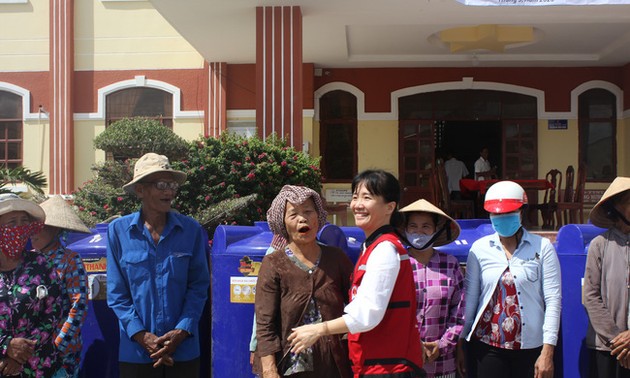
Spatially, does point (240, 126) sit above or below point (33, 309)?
above

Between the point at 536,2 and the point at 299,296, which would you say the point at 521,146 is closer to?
the point at 536,2

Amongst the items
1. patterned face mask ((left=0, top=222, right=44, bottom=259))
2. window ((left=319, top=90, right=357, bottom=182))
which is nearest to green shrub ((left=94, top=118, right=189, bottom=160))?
window ((left=319, top=90, right=357, bottom=182))

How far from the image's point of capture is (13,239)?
327 cm

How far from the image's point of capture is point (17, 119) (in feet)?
44.3

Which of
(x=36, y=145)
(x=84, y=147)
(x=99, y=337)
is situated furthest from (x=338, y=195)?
(x=99, y=337)

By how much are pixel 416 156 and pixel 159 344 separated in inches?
423

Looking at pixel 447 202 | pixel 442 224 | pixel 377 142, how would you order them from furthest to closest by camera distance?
pixel 377 142
pixel 447 202
pixel 442 224

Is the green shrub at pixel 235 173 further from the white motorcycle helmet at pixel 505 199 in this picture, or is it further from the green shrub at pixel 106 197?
the white motorcycle helmet at pixel 505 199

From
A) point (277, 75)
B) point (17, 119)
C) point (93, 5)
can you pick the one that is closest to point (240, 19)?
point (277, 75)

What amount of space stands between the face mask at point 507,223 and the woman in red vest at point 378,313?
0.86 metres

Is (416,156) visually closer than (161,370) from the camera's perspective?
No

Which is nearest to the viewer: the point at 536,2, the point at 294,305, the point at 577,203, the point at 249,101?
the point at 294,305

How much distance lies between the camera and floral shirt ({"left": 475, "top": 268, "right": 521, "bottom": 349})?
324 cm

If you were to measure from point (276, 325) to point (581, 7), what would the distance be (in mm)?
8189
